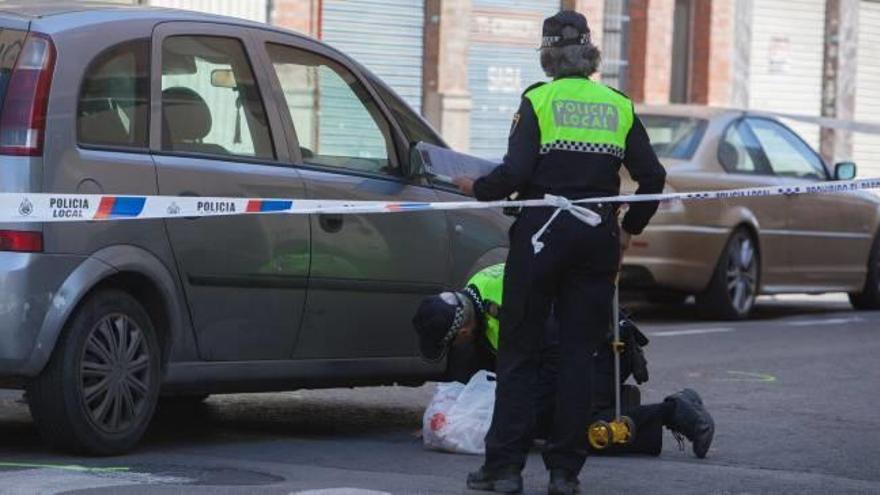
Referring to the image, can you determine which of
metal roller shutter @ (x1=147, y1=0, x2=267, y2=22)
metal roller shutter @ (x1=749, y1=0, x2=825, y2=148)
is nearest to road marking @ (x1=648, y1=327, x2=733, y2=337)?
metal roller shutter @ (x1=147, y1=0, x2=267, y2=22)

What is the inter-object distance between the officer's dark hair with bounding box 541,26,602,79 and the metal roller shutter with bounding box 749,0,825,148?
875 inches

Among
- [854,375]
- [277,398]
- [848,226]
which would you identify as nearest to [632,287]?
[848,226]

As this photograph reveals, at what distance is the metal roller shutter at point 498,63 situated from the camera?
25.2m

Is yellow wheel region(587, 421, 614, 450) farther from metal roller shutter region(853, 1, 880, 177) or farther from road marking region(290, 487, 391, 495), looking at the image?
metal roller shutter region(853, 1, 880, 177)

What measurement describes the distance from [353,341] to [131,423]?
1257mm

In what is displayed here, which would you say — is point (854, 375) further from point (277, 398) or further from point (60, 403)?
point (60, 403)

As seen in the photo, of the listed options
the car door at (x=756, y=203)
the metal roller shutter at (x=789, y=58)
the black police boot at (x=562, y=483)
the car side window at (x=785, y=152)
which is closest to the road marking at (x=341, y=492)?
the black police boot at (x=562, y=483)

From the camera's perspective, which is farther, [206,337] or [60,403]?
[206,337]

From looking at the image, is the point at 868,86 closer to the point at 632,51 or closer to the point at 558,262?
the point at 632,51

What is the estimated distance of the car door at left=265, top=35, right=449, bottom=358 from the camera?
27.5ft

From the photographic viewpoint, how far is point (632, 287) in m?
15.1

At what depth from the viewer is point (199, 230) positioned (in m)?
7.82

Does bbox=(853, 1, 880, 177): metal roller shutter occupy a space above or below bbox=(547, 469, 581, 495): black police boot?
above

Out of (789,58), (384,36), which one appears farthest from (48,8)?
(789,58)
